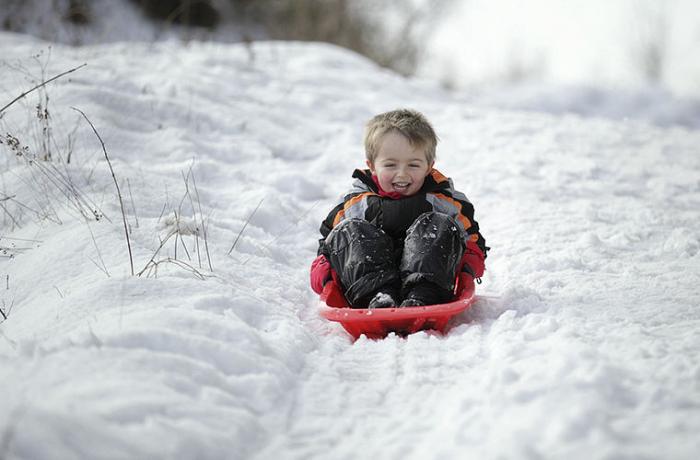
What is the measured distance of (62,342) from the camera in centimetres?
160

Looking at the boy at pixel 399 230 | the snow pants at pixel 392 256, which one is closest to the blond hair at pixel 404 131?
the boy at pixel 399 230

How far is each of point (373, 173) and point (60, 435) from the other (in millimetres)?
1797

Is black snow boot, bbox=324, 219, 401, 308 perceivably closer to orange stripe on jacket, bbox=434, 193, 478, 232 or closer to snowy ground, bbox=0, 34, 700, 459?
snowy ground, bbox=0, 34, 700, 459

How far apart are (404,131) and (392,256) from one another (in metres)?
0.59

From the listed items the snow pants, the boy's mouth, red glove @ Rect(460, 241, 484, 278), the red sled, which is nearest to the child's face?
the boy's mouth

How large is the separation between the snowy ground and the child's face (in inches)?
23.8

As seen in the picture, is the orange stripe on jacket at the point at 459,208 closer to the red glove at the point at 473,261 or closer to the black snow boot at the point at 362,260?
the red glove at the point at 473,261

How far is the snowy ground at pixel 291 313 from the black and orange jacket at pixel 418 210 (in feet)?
0.75

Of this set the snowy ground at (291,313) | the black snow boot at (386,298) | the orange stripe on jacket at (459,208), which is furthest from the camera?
the orange stripe on jacket at (459,208)

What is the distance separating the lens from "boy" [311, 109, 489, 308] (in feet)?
7.30

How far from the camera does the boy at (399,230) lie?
223cm

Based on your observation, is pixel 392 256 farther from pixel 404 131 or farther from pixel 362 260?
pixel 404 131

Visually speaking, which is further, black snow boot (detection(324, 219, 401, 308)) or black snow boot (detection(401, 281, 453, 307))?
black snow boot (detection(324, 219, 401, 308))

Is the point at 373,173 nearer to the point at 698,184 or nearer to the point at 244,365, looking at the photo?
the point at 244,365
